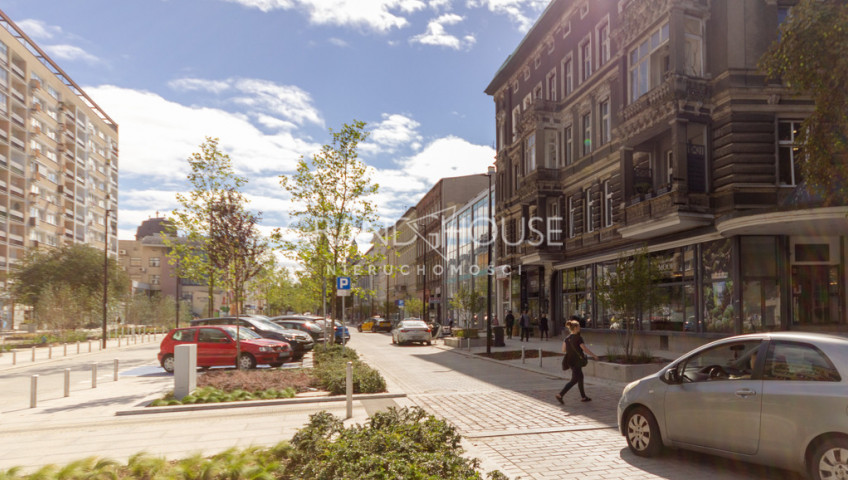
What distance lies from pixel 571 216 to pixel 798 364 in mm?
26257

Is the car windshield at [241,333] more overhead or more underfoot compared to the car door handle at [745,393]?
more underfoot

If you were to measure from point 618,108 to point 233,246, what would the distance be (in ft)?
60.5

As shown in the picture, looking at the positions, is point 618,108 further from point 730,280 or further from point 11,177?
point 11,177

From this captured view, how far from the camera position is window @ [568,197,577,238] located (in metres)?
30.8

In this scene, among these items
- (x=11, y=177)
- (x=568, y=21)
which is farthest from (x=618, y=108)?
(x=11, y=177)

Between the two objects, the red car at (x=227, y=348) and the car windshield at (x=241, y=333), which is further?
the car windshield at (x=241, y=333)

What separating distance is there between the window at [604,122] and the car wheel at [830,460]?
23.9 metres

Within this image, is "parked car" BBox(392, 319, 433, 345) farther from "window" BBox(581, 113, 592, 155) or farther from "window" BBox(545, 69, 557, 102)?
"window" BBox(545, 69, 557, 102)

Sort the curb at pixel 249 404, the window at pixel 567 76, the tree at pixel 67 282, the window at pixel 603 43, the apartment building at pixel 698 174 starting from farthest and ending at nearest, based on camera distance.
A: the tree at pixel 67 282 < the window at pixel 567 76 < the window at pixel 603 43 < the apartment building at pixel 698 174 < the curb at pixel 249 404

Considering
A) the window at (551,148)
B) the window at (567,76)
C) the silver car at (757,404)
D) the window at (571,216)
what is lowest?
the silver car at (757,404)

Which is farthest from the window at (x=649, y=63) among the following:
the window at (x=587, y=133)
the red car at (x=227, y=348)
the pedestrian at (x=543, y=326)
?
the red car at (x=227, y=348)

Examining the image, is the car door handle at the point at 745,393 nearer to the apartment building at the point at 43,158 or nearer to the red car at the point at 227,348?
the red car at the point at 227,348

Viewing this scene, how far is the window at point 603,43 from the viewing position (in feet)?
92.1

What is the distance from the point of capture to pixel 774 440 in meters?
5.64
